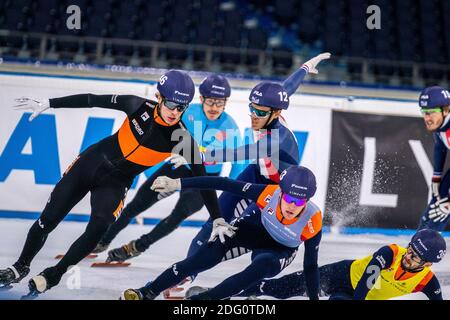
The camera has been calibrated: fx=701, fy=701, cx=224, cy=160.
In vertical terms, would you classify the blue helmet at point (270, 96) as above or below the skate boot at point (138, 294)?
above

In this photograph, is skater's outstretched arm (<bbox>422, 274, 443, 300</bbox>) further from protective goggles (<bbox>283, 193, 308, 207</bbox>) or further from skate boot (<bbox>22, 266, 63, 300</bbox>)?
skate boot (<bbox>22, 266, 63, 300</bbox>)

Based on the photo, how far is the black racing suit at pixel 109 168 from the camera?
19.0ft

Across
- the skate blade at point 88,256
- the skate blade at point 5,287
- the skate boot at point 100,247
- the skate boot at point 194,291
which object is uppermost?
the skate boot at point 100,247

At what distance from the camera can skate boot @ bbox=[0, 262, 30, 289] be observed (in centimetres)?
577

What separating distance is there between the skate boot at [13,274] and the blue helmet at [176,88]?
1.88 metres

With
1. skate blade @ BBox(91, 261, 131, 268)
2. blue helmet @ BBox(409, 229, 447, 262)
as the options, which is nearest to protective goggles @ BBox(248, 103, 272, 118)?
blue helmet @ BBox(409, 229, 447, 262)

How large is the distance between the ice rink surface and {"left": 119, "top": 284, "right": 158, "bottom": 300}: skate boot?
26 centimetres

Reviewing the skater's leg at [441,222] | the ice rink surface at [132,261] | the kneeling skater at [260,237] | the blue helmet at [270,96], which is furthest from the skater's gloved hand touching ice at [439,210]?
the blue helmet at [270,96]

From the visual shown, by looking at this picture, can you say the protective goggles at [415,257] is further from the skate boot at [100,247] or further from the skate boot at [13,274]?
the skate boot at [13,274]

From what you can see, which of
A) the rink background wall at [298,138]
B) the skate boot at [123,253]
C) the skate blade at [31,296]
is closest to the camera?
the skate blade at [31,296]

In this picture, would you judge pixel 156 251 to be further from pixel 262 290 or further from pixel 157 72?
pixel 157 72

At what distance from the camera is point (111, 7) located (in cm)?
1054

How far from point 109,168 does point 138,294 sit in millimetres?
1100
